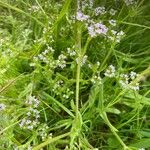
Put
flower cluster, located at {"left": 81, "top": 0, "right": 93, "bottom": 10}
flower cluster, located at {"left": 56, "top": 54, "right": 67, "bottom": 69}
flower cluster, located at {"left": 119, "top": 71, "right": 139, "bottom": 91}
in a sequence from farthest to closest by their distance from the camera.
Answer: flower cluster, located at {"left": 81, "top": 0, "right": 93, "bottom": 10} < flower cluster, located at {"left": 56, "top": 54, "right": 67, "bottom": 69} < flower cluster, located at {"left": 119, "top": 71, "right": 139, "bottom": 91}

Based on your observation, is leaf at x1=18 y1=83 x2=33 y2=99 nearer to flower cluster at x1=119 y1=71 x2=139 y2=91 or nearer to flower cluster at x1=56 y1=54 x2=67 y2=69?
flower cluster at x1=56 y1=54 x2=67 y2=69

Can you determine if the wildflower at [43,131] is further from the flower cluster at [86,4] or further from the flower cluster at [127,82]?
the flower cluster at [86,4]

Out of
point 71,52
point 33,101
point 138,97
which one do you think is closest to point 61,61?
point 71,52

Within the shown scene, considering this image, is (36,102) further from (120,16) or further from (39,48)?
(120,16)

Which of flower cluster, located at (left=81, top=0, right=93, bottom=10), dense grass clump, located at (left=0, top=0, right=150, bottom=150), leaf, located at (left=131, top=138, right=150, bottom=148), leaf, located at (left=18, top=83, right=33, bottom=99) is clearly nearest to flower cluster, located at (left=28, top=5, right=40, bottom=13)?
dense grass clump, located at (left=0, top=0, right=150, bottom=150)

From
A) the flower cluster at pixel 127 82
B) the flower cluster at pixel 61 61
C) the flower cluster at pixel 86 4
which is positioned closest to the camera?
the flower cluster at pixel 127 82

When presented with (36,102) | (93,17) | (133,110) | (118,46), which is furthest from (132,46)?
(36,102)

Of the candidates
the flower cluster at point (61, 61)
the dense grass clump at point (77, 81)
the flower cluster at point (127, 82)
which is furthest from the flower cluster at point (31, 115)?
the flower cluster at point (127, 82)

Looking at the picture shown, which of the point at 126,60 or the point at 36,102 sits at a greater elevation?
the point at 126,60
